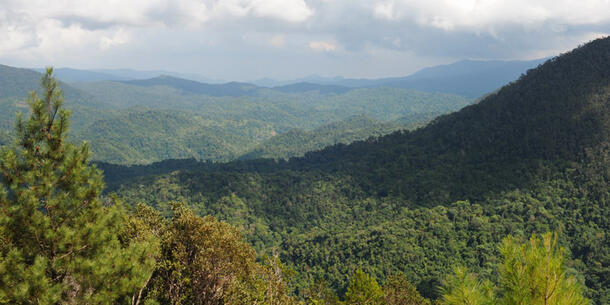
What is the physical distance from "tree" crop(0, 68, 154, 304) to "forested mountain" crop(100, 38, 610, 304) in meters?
51.1

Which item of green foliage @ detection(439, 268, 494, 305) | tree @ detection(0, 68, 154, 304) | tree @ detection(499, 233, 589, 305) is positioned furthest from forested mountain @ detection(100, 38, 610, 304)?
tree @ detection(0, 68, 154, 304)

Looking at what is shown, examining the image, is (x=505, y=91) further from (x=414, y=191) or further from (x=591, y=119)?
(x=414, y=191)

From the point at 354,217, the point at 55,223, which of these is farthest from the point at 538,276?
the point at 354,217

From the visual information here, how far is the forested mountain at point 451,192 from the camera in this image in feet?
207

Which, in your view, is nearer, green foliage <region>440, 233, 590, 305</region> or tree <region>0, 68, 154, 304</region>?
green foliage <region>440, 233, 590, 305</region>

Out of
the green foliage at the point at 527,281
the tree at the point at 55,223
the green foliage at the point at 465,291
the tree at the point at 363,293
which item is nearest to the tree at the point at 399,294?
the tree at the point at 363,293

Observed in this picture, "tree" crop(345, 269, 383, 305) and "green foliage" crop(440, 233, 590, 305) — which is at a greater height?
"green foliage" crop(440, 233, 590, 305)

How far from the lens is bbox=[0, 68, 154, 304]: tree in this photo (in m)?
8.08

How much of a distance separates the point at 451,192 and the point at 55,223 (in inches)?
3439

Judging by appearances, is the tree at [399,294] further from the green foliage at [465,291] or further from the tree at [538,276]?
the tree at [538,276]

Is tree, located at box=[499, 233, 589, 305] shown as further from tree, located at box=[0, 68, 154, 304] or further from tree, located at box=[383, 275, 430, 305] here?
tree, located at box=[383, 275, 430, 305]

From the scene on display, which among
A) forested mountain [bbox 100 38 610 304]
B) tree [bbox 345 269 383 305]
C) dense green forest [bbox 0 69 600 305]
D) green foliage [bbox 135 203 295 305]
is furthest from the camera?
forested mountain [bbox 100 38 610 304]

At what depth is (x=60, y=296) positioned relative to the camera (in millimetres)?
8023

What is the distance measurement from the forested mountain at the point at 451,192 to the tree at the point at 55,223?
168 ft
